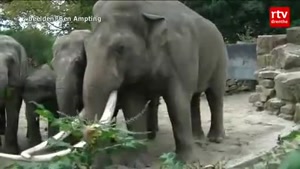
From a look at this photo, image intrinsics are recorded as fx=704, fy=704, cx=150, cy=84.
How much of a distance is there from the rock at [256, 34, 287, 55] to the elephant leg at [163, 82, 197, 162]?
490 centimetres

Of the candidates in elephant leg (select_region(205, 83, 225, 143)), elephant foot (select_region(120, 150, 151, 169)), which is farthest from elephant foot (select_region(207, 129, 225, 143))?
elephant foot (select_region(120, 150, 151, 169))

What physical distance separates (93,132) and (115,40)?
2.84m

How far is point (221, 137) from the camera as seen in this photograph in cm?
787

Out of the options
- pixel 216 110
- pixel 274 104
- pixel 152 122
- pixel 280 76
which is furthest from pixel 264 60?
pixel 152 122

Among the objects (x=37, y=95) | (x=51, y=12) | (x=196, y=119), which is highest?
(x=37, y=95)

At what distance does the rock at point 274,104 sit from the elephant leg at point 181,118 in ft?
10.9

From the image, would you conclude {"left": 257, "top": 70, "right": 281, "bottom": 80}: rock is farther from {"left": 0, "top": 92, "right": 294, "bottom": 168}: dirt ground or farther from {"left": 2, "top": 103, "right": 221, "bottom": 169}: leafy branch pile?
{"left": 2, "top": 103, "right": 221, "bottom": 169}: leafy branch pile

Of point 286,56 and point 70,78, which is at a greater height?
point 70,78

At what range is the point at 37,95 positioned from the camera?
7.21 metres

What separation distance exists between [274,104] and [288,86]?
764 mm

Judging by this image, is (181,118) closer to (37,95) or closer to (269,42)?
(37,95)

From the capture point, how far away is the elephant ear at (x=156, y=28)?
623cm

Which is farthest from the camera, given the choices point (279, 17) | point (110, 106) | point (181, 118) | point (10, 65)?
point (279, 17)

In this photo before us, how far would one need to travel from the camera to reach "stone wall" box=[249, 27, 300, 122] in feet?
29.9
